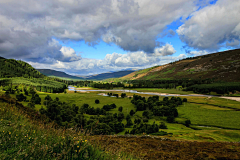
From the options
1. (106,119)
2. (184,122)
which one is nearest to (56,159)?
(106,119)

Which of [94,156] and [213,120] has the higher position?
[94,156]

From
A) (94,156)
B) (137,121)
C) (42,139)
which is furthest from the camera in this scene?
(137,121)

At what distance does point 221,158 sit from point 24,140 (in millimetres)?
18430

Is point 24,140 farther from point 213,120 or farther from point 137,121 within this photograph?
point 213,120

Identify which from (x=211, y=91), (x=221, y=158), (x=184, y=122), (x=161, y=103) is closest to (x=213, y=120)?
(x=184, y=122)

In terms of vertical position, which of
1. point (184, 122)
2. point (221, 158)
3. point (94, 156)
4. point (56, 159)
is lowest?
point (184, 122)

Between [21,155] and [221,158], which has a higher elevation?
[21,155]

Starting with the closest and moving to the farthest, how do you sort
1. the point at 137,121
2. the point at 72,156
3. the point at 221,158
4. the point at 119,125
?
the point at 72,156 → the point at 221,158 → the point at 119,125 → the point at 137,121

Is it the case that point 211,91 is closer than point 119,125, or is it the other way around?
point 119,125

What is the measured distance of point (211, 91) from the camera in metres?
175

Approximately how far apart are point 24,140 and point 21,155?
1.72 m

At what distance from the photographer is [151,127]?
4978 centimetres

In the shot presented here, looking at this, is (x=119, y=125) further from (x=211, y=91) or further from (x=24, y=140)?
(x=211, y=91)

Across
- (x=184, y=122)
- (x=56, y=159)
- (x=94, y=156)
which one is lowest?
(x=184, y=122)
